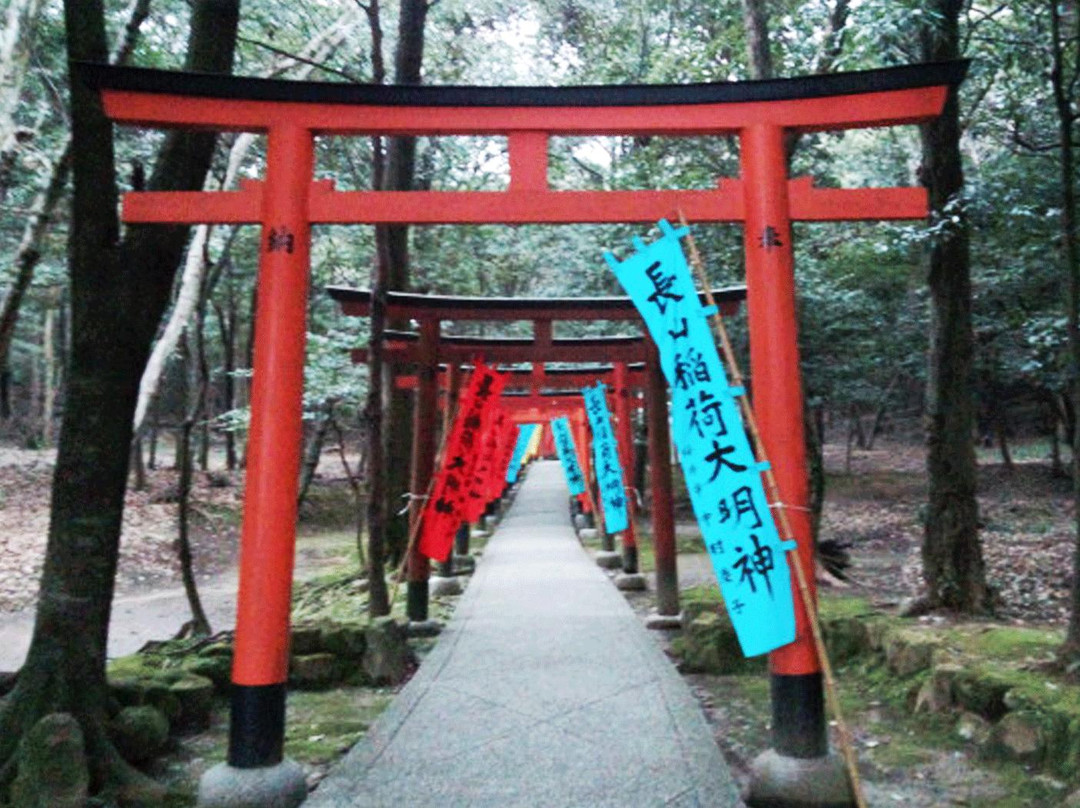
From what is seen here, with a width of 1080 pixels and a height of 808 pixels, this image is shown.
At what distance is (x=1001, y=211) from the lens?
774 centimetres

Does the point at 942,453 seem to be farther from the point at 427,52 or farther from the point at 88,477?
the point at 427,52

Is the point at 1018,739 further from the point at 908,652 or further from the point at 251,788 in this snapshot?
the point at 251,788

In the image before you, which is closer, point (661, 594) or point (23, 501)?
point (661, 594)

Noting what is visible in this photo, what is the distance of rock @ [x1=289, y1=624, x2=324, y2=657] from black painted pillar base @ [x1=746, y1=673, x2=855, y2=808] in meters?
4.19

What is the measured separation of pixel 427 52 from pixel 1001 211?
10985 millimetres

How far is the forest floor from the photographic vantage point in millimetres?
5262

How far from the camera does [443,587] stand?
12.9 m

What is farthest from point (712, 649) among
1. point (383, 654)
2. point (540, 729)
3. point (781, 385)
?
point (781, 385)

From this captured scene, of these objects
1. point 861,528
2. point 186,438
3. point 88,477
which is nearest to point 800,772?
point 88,477

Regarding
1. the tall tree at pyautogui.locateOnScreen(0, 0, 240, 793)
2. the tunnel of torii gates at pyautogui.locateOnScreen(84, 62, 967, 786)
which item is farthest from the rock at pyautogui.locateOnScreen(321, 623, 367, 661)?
the tunnel of torii gates at pyautogui.locateOnScreen(84, 62, 967, 786)

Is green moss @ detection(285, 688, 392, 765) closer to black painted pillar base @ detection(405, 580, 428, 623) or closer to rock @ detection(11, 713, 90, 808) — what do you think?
rock @ detection(11, 713, 90, 808)

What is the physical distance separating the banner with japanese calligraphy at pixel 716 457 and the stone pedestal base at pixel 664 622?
5.31 meters

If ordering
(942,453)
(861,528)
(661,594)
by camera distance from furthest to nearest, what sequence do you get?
1. (861,528)
2. (661,594)
3. (942,453)

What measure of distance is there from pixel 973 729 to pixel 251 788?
4187 mm
